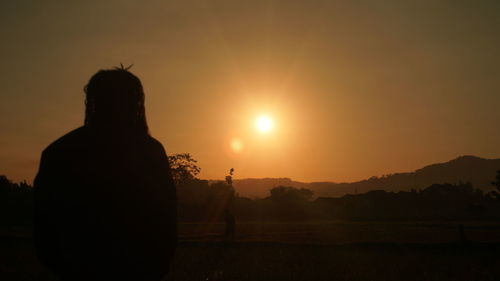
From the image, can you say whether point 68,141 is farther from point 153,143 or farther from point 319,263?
point 319,263

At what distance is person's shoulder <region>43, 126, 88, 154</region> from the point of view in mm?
2854

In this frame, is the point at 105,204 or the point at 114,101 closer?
the point at 105,204

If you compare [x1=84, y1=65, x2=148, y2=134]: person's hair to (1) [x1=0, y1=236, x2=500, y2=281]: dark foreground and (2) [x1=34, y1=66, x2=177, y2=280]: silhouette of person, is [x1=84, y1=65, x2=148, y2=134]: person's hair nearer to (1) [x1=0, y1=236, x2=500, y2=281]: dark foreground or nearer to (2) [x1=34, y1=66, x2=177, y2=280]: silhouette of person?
(2) [x1=34, y1=66, x2=177, y2=280]: silhouette of person

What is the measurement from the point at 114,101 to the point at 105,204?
2.30ft

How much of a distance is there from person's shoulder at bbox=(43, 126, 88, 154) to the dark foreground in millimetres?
7889

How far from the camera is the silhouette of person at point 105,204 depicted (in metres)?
2.77

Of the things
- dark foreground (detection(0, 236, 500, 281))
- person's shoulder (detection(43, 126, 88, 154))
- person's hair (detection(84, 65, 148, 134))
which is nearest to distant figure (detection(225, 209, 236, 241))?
dark foreground (detection(0, 236, 500, 281))

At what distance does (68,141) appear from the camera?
9.43 feet

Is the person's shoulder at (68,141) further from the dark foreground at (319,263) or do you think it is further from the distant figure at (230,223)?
the distant figure at (230,223)

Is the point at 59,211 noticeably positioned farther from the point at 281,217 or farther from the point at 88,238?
the point at 281,217

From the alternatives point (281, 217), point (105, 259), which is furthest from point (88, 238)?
point (281, 217)

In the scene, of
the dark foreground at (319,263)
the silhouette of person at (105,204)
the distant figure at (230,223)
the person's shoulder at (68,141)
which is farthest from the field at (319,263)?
the person's shoulder at (68,141)

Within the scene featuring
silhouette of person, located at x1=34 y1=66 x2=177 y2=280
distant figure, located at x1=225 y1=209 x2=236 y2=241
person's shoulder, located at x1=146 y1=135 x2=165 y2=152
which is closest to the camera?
silhouette of person, located at x1=34 y1=66 x2=177 y2=280

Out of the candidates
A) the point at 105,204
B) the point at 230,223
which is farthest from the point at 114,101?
the point at 230,223
